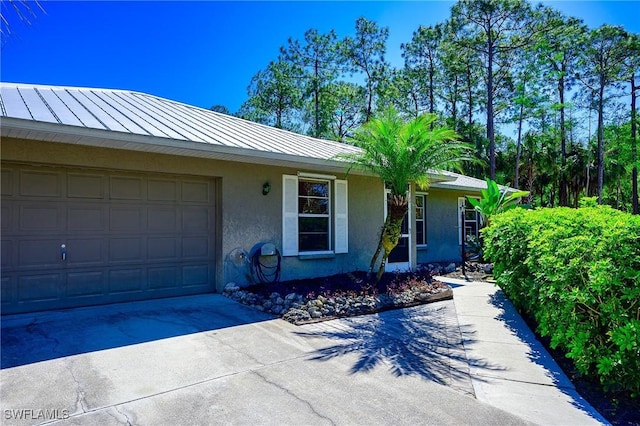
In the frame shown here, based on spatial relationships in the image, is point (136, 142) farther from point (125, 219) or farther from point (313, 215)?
point (313, 215)

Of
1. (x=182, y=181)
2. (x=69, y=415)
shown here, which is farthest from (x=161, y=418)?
(x=182, y=181)

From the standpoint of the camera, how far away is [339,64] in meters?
28.8

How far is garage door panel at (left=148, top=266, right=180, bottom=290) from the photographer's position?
7083 millimetres

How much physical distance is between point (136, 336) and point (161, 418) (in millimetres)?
2213

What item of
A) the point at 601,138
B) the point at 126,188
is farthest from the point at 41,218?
the point at 601,138

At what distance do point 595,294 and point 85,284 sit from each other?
701 centimetres

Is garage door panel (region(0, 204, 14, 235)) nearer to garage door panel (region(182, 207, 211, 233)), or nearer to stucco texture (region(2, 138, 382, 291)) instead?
stucco texture (region(2, 138, 382, 291))

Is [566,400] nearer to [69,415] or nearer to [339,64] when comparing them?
[69,415]

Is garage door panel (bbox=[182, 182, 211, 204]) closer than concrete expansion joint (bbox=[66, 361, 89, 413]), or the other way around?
concrete expansion joint (bbox=[66, 361, 89, 413])

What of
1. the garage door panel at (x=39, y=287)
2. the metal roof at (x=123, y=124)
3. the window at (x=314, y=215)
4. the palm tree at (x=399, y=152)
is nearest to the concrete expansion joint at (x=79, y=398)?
the garage door panel at (x=39, y=287)

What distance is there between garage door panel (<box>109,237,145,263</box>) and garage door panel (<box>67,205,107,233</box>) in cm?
33

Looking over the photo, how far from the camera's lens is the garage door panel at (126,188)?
666 cm

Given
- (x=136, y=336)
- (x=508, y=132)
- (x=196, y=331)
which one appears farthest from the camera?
(x=508, y=132)

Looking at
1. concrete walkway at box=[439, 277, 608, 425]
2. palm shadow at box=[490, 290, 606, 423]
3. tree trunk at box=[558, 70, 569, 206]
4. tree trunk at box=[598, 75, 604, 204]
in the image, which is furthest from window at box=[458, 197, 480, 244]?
tree trunk at box=[558, 70, 569, 206]
